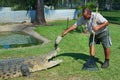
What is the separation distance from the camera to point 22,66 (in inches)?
272

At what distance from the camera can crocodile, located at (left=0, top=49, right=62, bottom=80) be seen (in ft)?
22.2

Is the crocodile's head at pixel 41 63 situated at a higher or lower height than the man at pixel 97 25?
lower

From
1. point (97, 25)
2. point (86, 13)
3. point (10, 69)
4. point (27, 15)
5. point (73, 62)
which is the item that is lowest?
point (27, 15)

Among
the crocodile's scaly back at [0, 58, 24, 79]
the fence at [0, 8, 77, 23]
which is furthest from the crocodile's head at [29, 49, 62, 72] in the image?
the fence at [0, 8, 77, 23]

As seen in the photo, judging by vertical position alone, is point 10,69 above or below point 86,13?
below

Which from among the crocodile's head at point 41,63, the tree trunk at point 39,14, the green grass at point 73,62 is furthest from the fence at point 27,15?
the crocodile's head at point 41,63

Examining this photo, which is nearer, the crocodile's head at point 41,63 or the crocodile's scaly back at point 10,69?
the crocodile's scaly back at point 10,69

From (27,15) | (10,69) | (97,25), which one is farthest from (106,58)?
(27,15)

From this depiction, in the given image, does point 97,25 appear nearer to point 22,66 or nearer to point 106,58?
point 106,58

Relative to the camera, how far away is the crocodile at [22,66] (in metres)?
6.75

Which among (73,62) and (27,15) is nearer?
(73,62)

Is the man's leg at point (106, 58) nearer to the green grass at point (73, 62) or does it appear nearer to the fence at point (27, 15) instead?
the green grass at point (73, 62)

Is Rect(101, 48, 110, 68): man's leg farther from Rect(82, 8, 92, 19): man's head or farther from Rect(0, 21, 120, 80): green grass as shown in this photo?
Rect(82, 8, 92, 19): man's head

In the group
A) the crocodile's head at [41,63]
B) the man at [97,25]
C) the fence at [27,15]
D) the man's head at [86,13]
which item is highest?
the man's head at [86,13]
